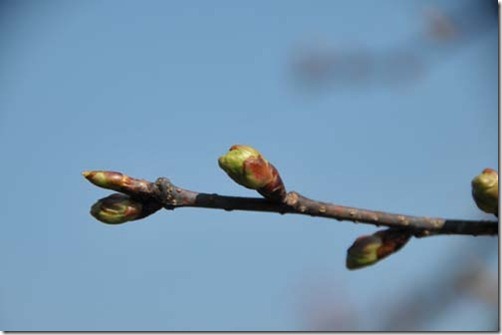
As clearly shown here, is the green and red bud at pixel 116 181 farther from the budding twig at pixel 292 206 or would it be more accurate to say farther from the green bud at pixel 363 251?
the green bud at pixel 363 251

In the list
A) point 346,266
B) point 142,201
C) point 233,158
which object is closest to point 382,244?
point 346,266

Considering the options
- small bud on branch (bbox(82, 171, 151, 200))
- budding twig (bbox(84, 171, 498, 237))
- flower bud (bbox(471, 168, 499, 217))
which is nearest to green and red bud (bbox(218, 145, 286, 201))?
budding twig (bbox(84, 171, 498, 237))

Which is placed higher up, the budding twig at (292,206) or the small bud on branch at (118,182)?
the small bud on branch at (118,182)

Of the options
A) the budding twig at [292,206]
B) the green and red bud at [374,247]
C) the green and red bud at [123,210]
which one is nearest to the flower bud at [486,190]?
the budding twig at [292,206]

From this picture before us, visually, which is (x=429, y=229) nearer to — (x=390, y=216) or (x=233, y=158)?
(x=390, y=216)

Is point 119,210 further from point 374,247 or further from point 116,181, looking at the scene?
point 374,247

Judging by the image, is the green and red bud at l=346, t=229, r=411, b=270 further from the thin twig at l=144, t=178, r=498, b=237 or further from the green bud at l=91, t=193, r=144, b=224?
the green bud at l=91, t=193, r=144, b=224
